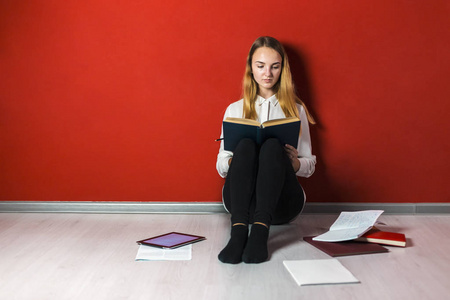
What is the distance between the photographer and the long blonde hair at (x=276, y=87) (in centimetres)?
292

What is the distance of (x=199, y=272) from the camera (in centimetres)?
209

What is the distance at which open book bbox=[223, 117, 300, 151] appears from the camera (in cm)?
244

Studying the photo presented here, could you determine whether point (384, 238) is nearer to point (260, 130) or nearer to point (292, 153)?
point (292, 153)

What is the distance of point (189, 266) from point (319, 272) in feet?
1.78

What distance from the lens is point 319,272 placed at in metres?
2.03

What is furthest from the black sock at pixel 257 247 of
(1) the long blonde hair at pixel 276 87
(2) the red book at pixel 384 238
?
(1) the long blonde hair at pixel 276 87

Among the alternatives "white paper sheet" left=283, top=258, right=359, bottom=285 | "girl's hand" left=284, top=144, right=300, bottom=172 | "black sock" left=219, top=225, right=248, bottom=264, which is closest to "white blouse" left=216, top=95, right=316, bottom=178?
"girl's hand" left=284, top=144, right=300, bottom=172

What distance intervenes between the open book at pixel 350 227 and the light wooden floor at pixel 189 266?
12 centimetres

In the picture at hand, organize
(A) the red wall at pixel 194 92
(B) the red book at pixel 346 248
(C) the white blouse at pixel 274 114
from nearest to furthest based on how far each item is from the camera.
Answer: (B) the red book at pixel 346 248 < (C) the white blouse at pixel 274 114 < (A) the red wall at pixel 194 92

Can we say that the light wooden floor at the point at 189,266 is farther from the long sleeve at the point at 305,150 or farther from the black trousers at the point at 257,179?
the long sleeve at the point at 305,150

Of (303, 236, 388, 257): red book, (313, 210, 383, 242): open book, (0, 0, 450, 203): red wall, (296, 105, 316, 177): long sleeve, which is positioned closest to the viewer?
(303, 236, 388, 257): red book

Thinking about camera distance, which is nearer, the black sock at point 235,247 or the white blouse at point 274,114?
the black sock at point 235,247

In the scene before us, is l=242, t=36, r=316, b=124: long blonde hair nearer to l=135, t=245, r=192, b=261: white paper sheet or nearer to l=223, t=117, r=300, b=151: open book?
l=223, t=117, r=300, b=151: open book

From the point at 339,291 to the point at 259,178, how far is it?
0.70 m
